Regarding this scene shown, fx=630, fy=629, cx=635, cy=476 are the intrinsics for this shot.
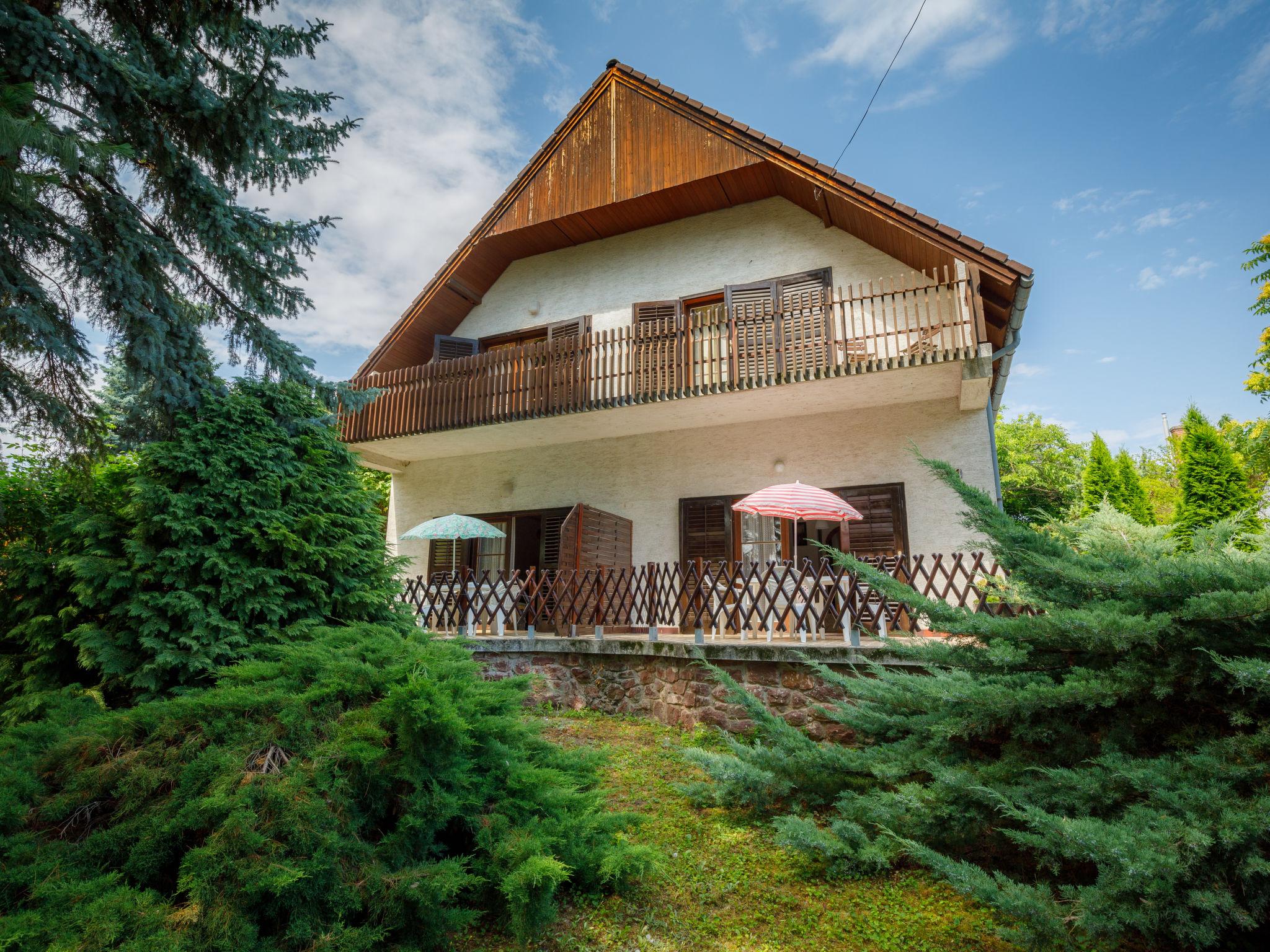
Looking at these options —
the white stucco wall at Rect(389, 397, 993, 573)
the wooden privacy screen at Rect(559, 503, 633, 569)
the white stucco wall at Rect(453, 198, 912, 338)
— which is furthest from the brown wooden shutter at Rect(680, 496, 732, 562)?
the white stucco wall at Rect(453, 198, 912, 338)

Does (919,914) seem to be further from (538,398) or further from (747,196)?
(747,196)

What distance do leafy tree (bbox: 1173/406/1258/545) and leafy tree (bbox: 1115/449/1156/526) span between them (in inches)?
96.9

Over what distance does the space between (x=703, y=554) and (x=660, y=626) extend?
2.02 meters

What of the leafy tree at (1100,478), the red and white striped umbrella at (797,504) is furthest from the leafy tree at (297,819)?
the leafy tree at (1100,478)

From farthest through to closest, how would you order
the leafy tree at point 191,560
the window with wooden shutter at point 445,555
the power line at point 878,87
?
the window with wooden shutter at point 445,555
the power line at point 878,87
the leafy tree at point 191,560

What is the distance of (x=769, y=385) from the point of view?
9.38 m

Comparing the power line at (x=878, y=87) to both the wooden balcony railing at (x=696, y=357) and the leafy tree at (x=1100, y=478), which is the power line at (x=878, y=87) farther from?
the leafy tree at (x=1100, y=478)

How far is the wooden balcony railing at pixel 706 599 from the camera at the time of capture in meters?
7.14

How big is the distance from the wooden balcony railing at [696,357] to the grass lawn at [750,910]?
260 inches

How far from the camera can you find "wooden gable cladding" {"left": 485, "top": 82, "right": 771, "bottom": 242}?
11.0 meters

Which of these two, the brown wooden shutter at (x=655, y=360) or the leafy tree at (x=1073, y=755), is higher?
the brown wooden shutter at (x=655, y=360)

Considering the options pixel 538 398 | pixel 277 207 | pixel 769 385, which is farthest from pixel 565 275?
pixel 277 207

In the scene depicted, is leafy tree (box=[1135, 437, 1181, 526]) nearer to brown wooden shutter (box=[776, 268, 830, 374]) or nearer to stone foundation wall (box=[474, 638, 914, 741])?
brown wooden shutter (box=[776, 268, 830, 374])

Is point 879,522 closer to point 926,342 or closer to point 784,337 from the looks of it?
point 926,342
